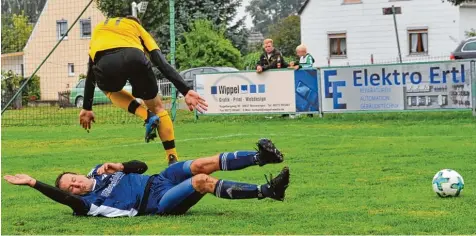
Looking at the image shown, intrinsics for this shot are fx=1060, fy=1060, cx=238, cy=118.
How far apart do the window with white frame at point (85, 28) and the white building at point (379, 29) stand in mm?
17947

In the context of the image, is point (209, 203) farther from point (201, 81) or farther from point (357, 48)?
point (357, 48)

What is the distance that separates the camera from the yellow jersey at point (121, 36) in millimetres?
12102

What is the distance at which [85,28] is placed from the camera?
4391 centimetres

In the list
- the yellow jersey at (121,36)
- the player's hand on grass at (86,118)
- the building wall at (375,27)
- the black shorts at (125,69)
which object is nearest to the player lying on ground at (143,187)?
the player's hand on grass at (86,118)

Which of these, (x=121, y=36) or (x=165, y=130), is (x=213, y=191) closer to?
(x=165, y=130)

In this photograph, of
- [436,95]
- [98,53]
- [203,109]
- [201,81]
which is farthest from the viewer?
[201,81]

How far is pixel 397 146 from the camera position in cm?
1659

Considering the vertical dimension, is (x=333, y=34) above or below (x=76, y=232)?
above

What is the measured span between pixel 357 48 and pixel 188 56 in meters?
14.1

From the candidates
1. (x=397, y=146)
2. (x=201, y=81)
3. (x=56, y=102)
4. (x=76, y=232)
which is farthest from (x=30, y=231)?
(x=56, y=102)

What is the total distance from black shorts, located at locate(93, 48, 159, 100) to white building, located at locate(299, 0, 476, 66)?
143 feet

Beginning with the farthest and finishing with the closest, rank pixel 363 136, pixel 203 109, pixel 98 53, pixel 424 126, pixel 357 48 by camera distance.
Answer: pixel 357 48 → pixel 424 126 → pixel 363 136 → pixel 98 53 → pixel 203 109

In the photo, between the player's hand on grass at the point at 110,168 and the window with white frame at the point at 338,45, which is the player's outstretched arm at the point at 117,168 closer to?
the player's hand on grass at the point at 110,168

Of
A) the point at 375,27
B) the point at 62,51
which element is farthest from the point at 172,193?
the point at 375,27
